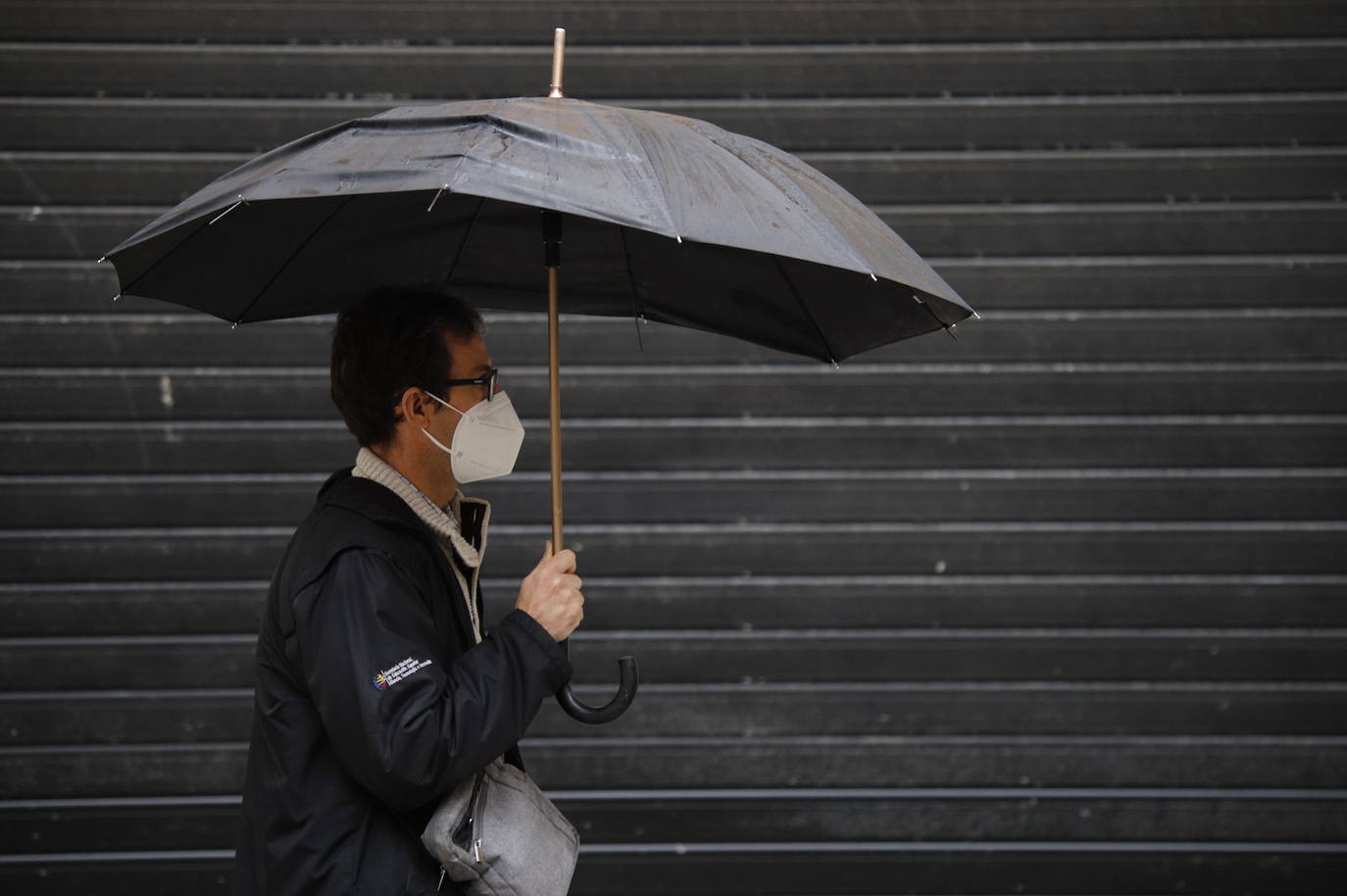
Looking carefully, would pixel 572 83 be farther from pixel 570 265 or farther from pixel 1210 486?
pixel 1210 486

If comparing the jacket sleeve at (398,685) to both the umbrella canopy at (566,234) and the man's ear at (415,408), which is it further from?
the umbrella canopy at (566,234)

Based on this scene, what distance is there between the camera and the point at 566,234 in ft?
9.19

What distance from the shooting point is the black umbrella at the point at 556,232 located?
194 centimetres

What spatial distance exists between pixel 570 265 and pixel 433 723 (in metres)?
1.20

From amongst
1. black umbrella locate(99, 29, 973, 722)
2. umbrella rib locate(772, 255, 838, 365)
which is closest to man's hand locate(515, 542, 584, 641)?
black umbrella locate(99, 29, 973, 722)

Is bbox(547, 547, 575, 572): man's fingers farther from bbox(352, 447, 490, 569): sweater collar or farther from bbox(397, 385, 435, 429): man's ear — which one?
bbox(397, 385, 435, 429): man's ear

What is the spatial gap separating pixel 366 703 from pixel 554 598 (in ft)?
1.21

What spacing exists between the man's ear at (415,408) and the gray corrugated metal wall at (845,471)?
2.43 metres

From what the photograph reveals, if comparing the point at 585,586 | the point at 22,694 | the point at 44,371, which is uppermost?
the point at 44,371

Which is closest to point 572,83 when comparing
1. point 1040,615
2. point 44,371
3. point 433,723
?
point 44,371

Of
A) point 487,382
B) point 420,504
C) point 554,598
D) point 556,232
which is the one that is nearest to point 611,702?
point 554,598

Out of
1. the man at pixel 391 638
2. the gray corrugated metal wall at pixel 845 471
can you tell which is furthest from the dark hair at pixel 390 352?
the gray corrugated metal wall at pixel 845 471

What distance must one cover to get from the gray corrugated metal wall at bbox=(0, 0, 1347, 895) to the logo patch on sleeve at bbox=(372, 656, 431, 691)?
2.74 metres

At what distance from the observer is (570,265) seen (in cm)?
289
